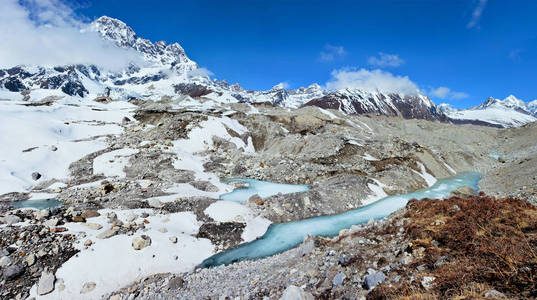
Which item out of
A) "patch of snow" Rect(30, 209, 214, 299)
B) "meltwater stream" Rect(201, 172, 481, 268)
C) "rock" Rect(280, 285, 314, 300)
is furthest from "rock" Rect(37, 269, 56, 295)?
"rock" Rect(280, 285, 314, 300)

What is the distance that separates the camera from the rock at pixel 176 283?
12.1 metres

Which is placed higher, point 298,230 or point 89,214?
point 89,214

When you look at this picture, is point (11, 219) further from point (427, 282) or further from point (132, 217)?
point (427, 282)

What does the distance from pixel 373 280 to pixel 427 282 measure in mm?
1546

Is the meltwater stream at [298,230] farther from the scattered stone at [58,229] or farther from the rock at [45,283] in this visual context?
the scattered stone at [58,229]

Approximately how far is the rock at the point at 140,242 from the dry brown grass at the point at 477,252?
12.6 m

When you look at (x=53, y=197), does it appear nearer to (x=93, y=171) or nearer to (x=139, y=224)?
(x=93, y=171)

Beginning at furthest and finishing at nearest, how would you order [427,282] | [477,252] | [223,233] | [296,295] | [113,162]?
[113,162] < [223,233] < [296,295] < [477,252] < [427,282]

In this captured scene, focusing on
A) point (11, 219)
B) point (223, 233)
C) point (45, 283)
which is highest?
point (11, 219)

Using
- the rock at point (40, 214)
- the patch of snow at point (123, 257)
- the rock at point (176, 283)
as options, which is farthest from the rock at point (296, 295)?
the rock at point (40, 214)

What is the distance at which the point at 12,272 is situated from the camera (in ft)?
36.8

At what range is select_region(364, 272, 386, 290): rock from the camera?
7352mm

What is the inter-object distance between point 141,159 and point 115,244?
796 inches

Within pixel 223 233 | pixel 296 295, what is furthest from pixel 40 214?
pixel 296 295
